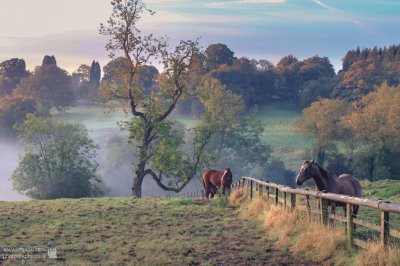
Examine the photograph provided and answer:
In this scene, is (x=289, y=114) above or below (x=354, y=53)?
below

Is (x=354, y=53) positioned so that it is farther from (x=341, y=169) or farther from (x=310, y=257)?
(x=310, y=257)

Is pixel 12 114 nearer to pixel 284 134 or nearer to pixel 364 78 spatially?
pixel 284 134

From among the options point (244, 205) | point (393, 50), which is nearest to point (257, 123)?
point (393, 50)

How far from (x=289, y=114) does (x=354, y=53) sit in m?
27.8

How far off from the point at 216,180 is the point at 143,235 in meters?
15.2

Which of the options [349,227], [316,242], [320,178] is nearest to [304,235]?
[316,242]

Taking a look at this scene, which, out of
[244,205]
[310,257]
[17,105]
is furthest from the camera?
[17,105]

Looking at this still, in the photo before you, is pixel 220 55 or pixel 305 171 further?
pixel 220 55

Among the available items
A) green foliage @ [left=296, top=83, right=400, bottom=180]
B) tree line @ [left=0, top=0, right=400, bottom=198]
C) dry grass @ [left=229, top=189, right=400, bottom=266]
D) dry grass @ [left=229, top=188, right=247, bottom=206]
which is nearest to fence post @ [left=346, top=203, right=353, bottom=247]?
dry grass @ [left=229, top=189, right=400, bottom=266]

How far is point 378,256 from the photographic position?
914 cm

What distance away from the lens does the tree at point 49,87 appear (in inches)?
4392

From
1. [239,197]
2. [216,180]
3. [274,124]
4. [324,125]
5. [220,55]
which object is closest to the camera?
[239,197]

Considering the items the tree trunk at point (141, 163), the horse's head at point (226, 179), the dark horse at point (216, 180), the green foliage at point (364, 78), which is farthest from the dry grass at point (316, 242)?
the green foliage at point (364, 78)

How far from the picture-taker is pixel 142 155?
3906 centimetres
